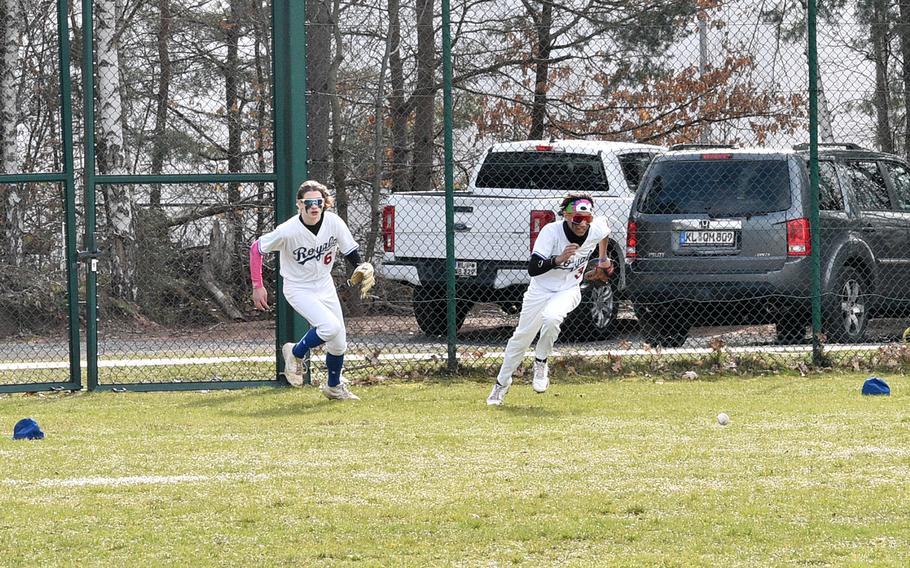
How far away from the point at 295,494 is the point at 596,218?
424 centimetres

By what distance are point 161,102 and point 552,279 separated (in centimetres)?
645

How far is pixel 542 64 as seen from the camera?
1322 centimetres

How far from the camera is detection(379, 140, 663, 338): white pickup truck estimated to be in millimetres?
13088

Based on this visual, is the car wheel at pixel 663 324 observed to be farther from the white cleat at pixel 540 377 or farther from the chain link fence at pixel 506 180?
the white cleat at pixel 540 377

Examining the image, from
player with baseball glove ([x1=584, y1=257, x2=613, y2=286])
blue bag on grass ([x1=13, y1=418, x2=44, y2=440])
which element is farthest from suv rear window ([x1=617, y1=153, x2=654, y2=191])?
blue bag on grass ([x1=13, y1=418, x2=44, y2=440])

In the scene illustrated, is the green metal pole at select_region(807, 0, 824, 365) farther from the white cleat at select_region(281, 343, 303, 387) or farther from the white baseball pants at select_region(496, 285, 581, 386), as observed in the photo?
the white cleat at select_region(281, 343, 303, 387)

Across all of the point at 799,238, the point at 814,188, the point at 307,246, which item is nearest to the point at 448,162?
the point at 307,246

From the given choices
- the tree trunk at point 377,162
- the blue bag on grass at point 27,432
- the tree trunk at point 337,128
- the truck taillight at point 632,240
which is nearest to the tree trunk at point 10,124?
the tree trunk at point 337,128

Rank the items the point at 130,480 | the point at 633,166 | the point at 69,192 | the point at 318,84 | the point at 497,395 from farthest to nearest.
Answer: the point at 633,166 < the point at 318,84 < the point at 69,192 < the point at 497,395 < the point at 130,480

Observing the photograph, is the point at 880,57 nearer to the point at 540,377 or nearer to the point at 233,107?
the point at 540,377

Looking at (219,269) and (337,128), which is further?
(219,269)

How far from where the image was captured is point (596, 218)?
1009cm

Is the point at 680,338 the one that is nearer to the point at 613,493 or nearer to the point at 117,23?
the point at 613,493

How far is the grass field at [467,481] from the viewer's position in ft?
17.7
